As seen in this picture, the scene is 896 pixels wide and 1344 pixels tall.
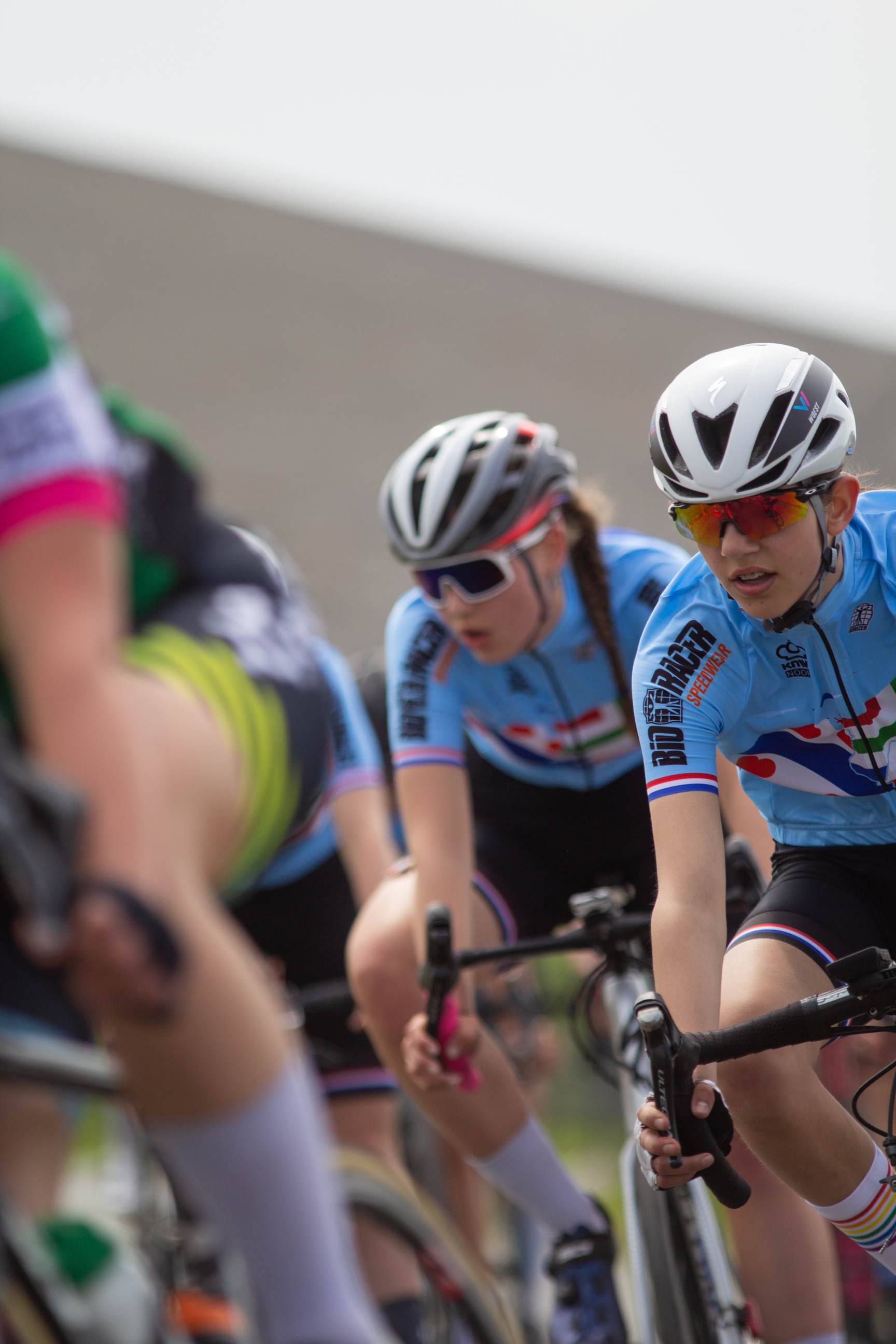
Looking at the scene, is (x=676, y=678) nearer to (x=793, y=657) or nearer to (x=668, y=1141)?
(x=793, y=657)

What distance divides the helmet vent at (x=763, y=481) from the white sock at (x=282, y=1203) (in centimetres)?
171

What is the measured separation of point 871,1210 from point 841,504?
4.87 ft

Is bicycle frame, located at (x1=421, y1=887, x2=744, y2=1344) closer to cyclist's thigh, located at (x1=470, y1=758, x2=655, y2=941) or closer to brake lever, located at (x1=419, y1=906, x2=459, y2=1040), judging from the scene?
brake lever, located at (x1=419, y1=906, x2=459, y2=1040)

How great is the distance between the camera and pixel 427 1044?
369 centimetres

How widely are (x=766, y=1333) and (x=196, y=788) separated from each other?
263cm

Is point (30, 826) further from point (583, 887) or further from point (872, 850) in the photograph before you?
point (583, 887)

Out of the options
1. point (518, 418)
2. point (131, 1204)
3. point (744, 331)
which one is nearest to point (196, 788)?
point (518, 418)

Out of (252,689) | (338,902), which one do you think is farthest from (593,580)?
(252,689)

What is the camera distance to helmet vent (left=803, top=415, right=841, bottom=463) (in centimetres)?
307

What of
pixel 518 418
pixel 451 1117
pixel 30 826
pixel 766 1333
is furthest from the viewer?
pixel 518 418

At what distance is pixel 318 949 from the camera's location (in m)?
4.34

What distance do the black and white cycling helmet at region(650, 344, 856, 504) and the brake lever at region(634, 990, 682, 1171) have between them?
3.68ft

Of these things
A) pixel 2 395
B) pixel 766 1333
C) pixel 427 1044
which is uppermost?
pixel 2 395

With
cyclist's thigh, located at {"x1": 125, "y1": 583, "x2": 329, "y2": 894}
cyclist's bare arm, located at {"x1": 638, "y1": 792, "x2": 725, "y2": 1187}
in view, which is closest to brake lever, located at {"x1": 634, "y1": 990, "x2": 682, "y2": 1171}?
cyclist's bare arm, located at {"x1": 638, "y1": 792, "x2": 725, "y2": 1187}
